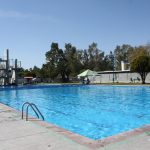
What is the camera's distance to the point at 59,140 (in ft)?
18.3

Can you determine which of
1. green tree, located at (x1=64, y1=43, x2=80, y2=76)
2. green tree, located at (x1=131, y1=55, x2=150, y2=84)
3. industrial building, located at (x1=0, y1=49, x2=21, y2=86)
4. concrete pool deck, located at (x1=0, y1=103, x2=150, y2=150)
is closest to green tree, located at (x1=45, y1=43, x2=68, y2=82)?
green tree, located at (x1=64, y1=43, x2=80, y2=76)

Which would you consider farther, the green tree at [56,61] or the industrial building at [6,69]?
the green tree at [56,61]

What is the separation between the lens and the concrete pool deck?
5.05 meters

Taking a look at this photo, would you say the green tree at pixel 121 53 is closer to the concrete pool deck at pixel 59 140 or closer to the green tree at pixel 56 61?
the green tree at pixel 56 61

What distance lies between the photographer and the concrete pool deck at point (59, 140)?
5.05 meters

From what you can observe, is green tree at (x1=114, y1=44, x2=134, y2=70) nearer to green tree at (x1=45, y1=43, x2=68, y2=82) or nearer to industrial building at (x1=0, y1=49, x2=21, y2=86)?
green tree at (x1=45, y1=43, x2=68, y2=82)

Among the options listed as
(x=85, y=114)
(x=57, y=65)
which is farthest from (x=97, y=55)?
(x=85, y=114)

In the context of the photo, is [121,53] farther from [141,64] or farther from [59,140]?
[59,140]

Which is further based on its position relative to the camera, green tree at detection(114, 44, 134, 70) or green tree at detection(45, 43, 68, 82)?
green tree at detection(114, 44, 134, 70)

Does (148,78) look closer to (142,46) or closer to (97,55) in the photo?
(142,46)

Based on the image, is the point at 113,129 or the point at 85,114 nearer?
the point at 113,129

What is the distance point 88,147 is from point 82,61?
70091 millimetres

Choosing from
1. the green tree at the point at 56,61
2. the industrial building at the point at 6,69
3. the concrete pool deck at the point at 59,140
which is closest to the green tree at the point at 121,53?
the green tree at the point at 56,61

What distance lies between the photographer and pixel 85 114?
13289 millimetres
